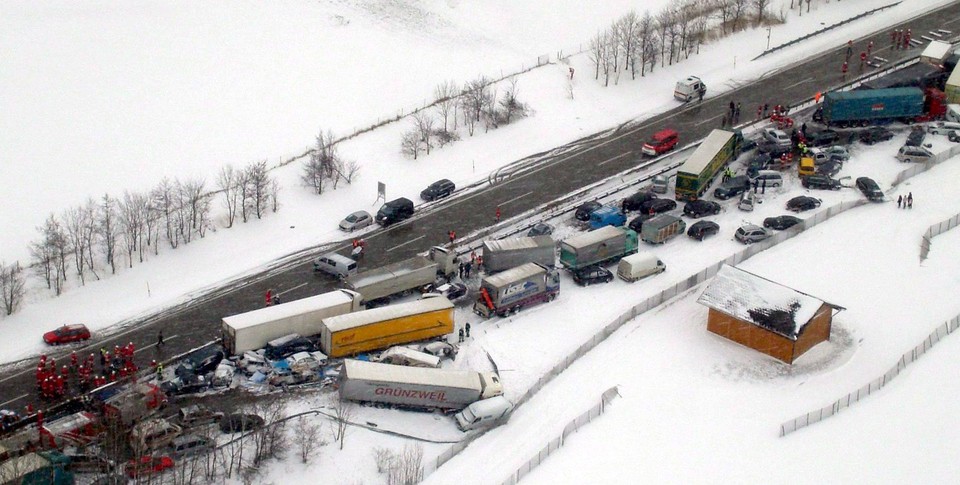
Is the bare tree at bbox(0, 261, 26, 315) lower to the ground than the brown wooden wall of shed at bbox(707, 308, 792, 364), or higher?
higher

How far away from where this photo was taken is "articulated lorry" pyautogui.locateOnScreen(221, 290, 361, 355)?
5488 centimetres

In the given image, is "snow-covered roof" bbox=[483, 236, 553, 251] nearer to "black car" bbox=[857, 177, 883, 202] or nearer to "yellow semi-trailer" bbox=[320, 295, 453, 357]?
"yellow semi-trailer" bbox=[320, 295, 453, 357]

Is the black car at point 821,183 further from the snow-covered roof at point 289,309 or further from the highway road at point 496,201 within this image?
the snow-covered roof at point 289,309

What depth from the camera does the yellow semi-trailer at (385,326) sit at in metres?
54.9

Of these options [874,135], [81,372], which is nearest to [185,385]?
[81,372]

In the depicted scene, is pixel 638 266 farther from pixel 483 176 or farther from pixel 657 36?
pixel 657 36

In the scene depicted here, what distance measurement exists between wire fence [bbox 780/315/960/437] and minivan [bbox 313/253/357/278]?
24.6m

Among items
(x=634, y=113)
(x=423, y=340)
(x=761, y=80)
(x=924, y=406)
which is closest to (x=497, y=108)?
(x=634, y=113)

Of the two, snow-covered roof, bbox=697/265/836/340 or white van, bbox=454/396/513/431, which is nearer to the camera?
white van, bbox=454/396/513/431

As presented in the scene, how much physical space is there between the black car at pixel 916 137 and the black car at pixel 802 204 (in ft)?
36.3

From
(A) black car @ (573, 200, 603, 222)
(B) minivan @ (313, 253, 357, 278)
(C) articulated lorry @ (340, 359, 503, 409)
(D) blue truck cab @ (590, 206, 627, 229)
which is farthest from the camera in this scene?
(A) black car @ (573, 200, 603, 222)

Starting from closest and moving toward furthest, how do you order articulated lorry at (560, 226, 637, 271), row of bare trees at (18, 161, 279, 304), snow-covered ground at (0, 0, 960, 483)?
snow-covered ground at (0, 0, 960, 483) → row of bare trees at (18, 161, 279, 304) → articulated lorry at (560, 226, 637, 271)

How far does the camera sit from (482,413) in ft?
169

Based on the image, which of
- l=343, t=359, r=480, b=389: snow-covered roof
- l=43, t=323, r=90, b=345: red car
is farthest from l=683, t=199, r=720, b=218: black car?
l=43, t=323, r=90, b=345: red car
